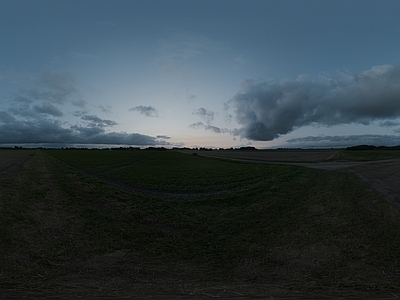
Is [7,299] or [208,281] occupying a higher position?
[7,299]

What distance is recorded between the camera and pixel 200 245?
9.14 meters

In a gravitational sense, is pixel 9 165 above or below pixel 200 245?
above

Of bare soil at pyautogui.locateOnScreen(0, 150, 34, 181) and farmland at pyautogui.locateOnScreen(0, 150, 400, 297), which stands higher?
bare soil at pyautogui.locateOnScreen(0, 150, 34, 181)

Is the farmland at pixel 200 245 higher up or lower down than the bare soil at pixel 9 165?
lower down

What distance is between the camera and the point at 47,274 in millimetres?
6457

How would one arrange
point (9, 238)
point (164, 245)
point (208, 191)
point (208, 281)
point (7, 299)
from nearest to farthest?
point (7, 299), point (208, 281), point (9, 238), point (164, 245), point (208, 191)

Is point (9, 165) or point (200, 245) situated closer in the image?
point (200, 245)

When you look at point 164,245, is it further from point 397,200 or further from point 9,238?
point 397,200

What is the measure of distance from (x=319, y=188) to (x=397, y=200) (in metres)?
4.98

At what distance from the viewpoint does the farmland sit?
5797mm

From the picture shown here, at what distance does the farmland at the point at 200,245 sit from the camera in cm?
580

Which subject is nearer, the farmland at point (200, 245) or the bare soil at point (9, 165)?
the farmland at point (200, 245)

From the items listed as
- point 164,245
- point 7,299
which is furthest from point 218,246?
point 7,299

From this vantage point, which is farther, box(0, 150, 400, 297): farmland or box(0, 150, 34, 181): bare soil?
box(0, 150, 34, 181): bare soil
